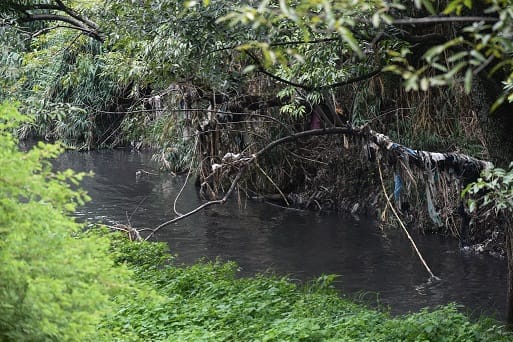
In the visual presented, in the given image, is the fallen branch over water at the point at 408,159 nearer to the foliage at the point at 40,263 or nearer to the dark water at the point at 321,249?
the dark water at the point at 321,249

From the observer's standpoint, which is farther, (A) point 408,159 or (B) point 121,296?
(A) point 408,159

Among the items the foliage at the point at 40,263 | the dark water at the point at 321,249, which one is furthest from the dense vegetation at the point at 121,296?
the dark water at the point at 321,249

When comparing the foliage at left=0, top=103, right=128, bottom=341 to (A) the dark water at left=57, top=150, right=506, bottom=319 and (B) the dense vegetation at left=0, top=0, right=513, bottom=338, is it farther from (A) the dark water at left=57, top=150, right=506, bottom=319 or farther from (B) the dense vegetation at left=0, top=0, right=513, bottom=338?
(A) the dark water at left=57, top=150, right=506, bottom=319

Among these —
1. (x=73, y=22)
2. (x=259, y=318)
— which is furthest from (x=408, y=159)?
(x=73, y=22)

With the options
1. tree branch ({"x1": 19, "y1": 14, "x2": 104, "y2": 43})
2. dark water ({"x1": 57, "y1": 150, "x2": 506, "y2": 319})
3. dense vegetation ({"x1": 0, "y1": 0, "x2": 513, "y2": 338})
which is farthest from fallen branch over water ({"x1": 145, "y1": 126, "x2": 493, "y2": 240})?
tree branch ({"x1": 19, "y1": 14, "x2": 104, "y2": 43})

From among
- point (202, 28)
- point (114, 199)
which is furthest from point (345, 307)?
point (114, 199)

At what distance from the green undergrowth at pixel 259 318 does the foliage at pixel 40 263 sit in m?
1.67

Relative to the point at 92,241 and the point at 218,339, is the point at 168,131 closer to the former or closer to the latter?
the point at 218,339

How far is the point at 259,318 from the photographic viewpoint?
23.0 ft

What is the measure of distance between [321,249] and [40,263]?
9.84m

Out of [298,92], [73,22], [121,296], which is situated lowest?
[121,296]

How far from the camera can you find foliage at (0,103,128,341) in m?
3.51

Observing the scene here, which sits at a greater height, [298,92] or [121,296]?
[298,92]

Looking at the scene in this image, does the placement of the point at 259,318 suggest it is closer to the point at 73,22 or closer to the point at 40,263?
the point at 40,263
